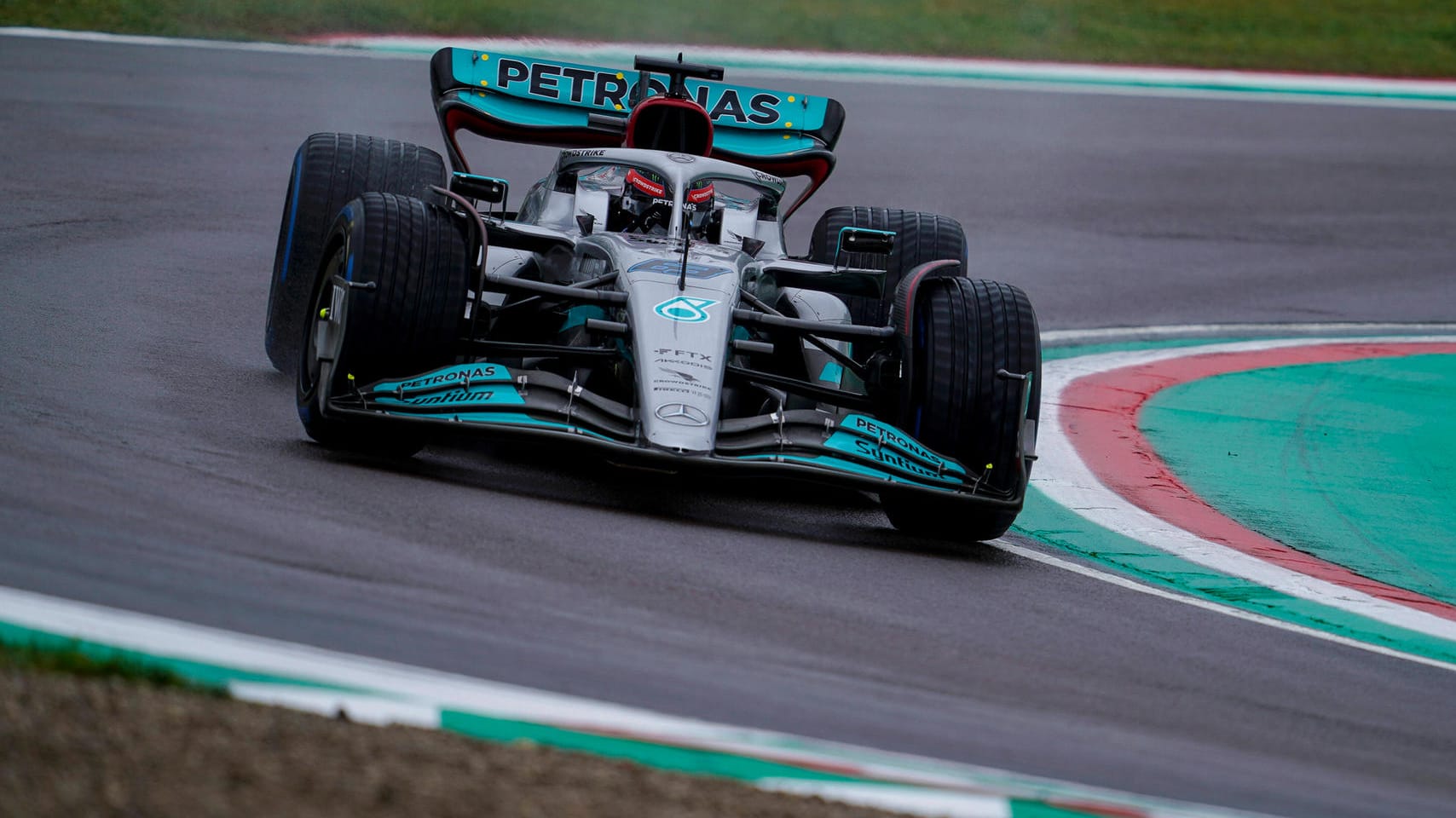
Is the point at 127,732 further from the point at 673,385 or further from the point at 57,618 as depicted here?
the point at 673,385

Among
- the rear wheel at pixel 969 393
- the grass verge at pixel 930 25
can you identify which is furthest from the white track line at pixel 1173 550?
the grass verge at pixel 930 25

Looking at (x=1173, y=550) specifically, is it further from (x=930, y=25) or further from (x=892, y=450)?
(x=930, y=25)

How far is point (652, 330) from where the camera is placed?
649 centimetres

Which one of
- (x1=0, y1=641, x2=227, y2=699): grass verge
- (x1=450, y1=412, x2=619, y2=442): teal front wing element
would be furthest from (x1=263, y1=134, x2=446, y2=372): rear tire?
(x1=0, y1=641, x2=227, y2=699): grass verge

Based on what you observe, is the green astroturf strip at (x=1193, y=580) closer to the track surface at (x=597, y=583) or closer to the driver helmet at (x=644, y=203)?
the track surface at (x=597, y=583)

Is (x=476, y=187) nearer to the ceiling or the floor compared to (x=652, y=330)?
nearer to the ceiling

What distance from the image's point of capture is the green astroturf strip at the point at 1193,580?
607 centimetres

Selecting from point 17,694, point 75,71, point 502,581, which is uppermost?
point 17,694

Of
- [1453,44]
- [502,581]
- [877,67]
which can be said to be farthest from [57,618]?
[1453,44]

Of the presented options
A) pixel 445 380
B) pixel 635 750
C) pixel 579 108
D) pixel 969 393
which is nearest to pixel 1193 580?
pixel 969 393

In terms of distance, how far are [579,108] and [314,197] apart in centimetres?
159

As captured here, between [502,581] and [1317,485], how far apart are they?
17.0 feet

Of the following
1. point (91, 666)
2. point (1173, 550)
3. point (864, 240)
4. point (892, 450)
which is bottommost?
point (1173, 550)

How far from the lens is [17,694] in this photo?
3277 millimetres
